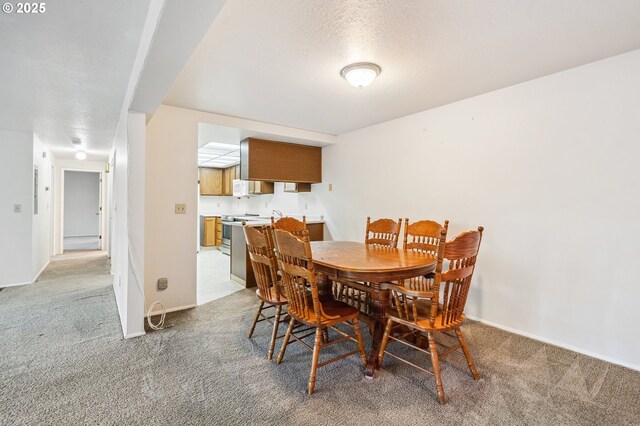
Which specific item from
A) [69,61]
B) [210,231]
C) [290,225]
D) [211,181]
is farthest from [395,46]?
[210,231]

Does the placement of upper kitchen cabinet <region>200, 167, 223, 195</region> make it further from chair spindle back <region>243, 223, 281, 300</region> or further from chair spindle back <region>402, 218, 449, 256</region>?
chair spindle back <region>402, 218, 449, 256</region>

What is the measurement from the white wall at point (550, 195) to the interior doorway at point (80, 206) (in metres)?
10.5

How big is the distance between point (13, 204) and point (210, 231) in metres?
3.73

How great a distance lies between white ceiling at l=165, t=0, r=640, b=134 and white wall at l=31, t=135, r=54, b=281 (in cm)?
324

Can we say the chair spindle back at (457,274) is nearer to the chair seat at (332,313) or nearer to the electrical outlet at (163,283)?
the chair seat at (332,313)

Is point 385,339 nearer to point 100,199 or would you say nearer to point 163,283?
point 163,283

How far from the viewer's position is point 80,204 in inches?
383

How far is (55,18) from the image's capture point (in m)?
1.69

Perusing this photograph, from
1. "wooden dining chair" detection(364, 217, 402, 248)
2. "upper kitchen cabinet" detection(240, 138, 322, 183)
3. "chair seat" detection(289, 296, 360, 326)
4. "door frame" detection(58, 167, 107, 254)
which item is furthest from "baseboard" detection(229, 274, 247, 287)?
"door frame" detection(58, 167, 107, 254)

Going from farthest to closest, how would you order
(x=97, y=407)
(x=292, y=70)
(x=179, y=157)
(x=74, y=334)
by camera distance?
(x=179, y=157) < (x=74, y=334) < (x=292, y=70) < (x=97, y=407)

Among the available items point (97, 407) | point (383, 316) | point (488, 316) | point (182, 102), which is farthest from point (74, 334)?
point (488, 316)

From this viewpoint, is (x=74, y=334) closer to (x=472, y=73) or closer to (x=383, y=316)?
(x=383, y=316)

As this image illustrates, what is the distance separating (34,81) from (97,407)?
2.59m

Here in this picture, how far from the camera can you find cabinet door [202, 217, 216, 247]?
7477 mm
